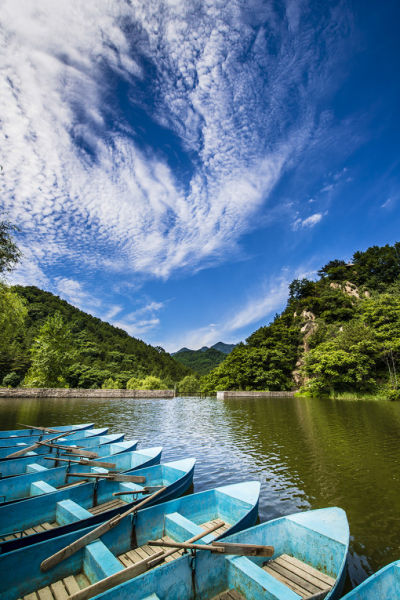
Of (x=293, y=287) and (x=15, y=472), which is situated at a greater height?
(x=293, y=287)

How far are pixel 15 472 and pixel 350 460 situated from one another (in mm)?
13047

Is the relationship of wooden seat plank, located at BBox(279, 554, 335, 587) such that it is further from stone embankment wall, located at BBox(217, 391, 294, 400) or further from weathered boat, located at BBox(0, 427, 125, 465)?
stone embankment wall, located at BBox(217, 391, 294, 400)

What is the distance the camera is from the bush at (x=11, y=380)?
50.4 m

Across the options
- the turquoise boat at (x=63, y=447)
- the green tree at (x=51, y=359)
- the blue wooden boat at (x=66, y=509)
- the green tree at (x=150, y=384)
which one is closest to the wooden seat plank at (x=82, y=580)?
the blue wooden boat at (x=66, y=509)

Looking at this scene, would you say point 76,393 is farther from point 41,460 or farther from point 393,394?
point 393,394

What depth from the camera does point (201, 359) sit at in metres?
146

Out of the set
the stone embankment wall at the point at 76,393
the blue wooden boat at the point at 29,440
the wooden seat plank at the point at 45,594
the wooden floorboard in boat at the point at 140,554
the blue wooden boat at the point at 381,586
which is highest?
the stone embankment wall at the point at 76,393

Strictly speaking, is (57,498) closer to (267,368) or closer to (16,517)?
(16,517)

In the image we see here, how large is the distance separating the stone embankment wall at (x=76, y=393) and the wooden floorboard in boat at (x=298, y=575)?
4738 cm

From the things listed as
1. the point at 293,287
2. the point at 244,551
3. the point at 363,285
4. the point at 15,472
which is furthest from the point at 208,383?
the point at 244,551

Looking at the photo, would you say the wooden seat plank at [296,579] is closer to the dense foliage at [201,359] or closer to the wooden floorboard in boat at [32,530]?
the wooden floorboard in boat at [32,530]

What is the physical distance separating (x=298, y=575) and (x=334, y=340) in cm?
4744

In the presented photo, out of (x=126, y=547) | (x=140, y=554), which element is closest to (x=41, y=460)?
(x=126, y=547)

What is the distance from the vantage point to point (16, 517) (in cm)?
564
